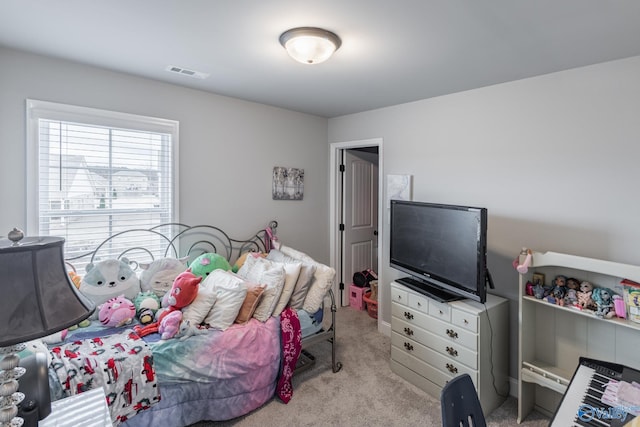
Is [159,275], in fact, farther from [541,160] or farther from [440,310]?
[541,160]

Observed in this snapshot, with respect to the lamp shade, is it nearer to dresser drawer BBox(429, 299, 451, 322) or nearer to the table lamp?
the table lamp

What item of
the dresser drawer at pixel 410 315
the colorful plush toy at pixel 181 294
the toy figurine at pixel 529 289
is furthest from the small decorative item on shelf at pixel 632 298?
the colorful plush toy at pixel 181 294

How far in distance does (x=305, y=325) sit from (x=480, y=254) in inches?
58.1

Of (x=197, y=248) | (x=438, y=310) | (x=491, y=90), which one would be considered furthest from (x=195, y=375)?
(x=491, y=90)

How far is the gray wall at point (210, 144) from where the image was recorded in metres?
2.23

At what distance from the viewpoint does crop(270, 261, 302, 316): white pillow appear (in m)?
2.56

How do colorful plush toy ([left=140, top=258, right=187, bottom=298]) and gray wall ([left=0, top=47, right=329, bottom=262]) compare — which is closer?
gray wall ([left=0, top=47, right=329, bottom=262])

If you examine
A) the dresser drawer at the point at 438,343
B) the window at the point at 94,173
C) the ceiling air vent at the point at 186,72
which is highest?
the ceiling air vent at the point at 186,72

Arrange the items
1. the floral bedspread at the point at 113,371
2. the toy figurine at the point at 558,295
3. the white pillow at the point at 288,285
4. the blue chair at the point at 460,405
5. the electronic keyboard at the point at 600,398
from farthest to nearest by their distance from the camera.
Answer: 1. the white pillow at the point at 288,285
2. the toy figurine at the point at 558,295
3. the floral bedspread at the point at 113,371
4. the electronic keyboard at the point at 600,398
5. the blue chair at the point at 460,405

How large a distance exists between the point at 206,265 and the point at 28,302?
77.5 inches

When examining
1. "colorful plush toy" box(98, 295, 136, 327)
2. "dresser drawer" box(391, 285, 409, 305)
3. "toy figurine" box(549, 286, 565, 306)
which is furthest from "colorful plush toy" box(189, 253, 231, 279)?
"toy figurine" box(549, 286, 565, 306)

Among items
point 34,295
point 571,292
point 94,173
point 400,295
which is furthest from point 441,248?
point 94,173

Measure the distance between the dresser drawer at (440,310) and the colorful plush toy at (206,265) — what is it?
5.99ft

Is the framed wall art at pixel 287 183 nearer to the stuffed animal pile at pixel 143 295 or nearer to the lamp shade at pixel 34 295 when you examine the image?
the stuffed animal pile at pixel 143 295
